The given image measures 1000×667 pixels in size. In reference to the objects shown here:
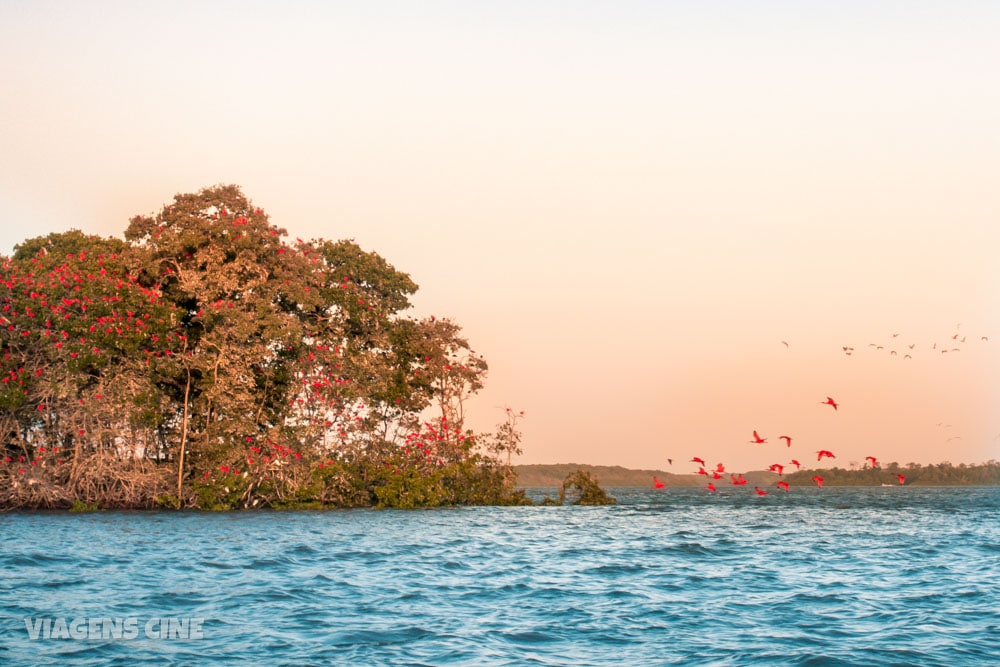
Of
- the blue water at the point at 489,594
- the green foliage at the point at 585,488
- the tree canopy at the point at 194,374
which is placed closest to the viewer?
the blue water at the point at 489,594

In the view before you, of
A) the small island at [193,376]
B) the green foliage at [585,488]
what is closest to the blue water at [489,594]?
the small island at [193,376]

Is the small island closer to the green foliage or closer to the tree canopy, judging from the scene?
the tree canopy

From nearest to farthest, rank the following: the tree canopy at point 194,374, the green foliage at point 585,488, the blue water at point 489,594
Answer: the blue water at point 489,594 < the tree canopy at point 194,374 < the green foliage at point 585,488

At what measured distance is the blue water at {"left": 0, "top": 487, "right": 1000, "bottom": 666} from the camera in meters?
12.7

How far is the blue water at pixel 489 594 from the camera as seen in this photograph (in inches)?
501

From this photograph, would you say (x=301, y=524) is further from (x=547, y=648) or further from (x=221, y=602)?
(x=547, y=648)

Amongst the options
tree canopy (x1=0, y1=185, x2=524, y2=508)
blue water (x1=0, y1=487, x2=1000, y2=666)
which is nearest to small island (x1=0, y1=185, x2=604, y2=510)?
tree canopy (x1=0, y1=185, x2=524, y2=508)

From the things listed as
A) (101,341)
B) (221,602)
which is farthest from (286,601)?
(101,341)

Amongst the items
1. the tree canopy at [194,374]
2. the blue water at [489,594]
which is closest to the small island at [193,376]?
the tree canopy at [194,374]

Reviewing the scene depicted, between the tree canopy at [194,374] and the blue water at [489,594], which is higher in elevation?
the tree canopy at [194,374]

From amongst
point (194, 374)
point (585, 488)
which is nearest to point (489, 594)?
point (194, 374)

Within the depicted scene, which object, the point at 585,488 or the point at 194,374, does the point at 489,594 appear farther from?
the point at 585,488

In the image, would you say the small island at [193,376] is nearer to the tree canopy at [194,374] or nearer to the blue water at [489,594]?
the tree canopy at [194,374]

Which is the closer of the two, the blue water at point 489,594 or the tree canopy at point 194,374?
the blue water at point 489,594
